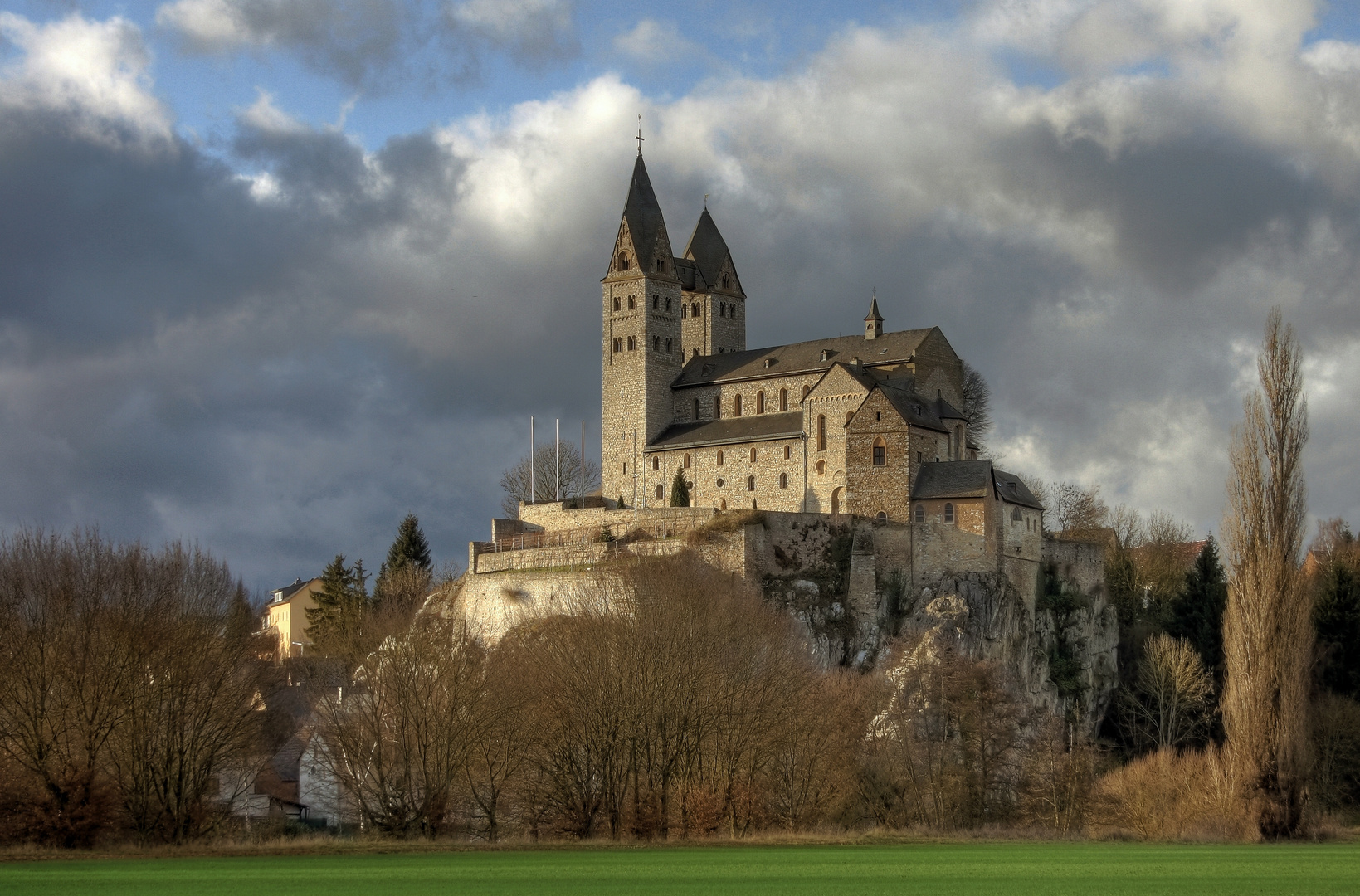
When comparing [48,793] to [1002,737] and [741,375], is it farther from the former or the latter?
[741,375]

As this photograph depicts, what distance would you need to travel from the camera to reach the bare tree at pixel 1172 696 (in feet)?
218

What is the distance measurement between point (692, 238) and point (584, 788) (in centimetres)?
5395

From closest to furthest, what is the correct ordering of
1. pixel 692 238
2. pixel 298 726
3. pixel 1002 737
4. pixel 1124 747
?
1. pixel 1002 737
2. pixel 298 726
3. pixel 1124 747
4. pixel 692 238

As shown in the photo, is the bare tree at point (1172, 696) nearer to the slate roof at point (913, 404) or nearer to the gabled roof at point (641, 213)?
the slate roof at point (913, 404)

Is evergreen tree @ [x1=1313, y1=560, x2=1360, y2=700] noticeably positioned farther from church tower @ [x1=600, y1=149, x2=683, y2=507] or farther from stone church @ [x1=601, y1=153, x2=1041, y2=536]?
church tower @ [x1=600, y1=149, x2=683, y2=507]

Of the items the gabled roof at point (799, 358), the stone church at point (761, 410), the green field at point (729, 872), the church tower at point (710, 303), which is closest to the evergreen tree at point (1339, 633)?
the stone church at point (761, 410)

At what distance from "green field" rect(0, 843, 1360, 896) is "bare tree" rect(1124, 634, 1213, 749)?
29936 mm

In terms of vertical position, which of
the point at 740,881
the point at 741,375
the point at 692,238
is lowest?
the point at 740,881

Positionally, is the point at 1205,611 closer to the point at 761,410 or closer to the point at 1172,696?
the point at 1172,696

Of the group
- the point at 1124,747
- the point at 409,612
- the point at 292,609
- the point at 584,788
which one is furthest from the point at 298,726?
the point at 292,609

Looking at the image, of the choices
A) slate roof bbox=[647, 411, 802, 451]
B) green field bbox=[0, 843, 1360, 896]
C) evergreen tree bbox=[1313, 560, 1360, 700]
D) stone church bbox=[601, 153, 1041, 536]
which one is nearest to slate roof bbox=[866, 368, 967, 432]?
stone church bbox=[601, 153, 1041, 536]

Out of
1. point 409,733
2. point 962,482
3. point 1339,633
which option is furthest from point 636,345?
point 409,733

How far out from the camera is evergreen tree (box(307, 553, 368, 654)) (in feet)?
253

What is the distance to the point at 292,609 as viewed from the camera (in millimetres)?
99750
